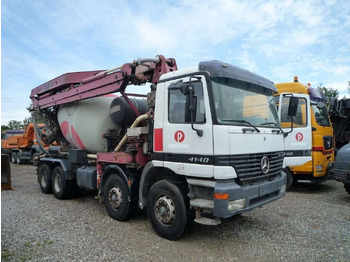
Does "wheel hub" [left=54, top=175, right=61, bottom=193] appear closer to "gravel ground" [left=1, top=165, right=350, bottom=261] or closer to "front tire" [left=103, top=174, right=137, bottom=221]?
"gravel ground" [left=1, top=165, right=350, bottom=261]

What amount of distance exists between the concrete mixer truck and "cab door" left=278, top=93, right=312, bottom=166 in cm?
185

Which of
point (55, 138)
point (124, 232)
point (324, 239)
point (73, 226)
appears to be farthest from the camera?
point (55, 138)

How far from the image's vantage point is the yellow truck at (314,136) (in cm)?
742

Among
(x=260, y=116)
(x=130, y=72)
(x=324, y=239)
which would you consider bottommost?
(x=324, y=239)

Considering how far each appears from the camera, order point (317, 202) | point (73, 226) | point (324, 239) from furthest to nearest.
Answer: point (317, 202), point (73, 226), point (324, 239)

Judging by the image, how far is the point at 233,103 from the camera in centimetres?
407

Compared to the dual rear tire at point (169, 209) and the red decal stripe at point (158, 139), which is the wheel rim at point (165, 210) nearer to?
the dual rear tire at point (169, 209)

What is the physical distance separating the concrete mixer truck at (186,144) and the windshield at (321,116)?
275 centimetres

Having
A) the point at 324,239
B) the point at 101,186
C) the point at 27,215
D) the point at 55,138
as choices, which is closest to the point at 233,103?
the point at 324,239

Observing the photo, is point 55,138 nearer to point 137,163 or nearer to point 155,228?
point 137,163

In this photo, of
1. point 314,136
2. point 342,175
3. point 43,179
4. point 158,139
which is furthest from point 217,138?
point 43,179

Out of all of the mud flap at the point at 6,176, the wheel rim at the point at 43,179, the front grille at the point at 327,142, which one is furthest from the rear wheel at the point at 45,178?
the front grille at the point at 327,142

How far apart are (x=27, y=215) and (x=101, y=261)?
3.04 meters

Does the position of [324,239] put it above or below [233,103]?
below
